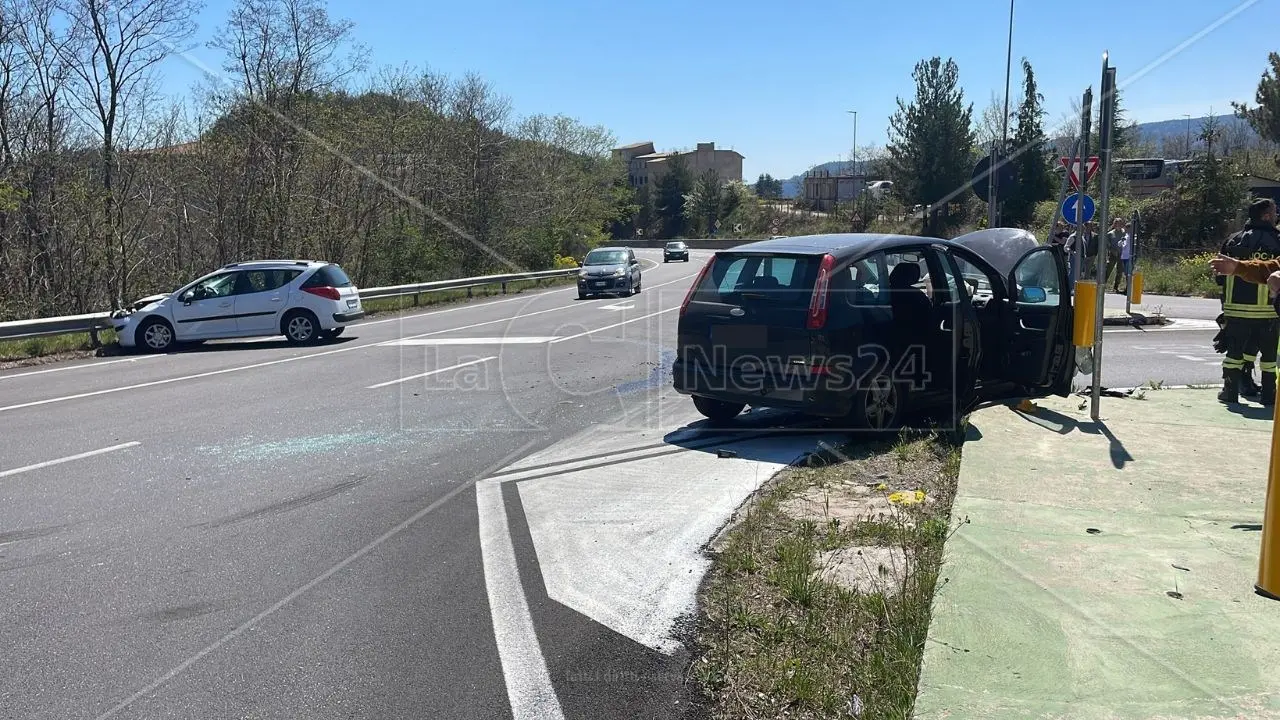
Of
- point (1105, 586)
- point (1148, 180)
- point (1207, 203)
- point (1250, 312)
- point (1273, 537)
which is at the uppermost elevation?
point (1148, 180)

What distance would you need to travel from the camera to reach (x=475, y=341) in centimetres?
1684

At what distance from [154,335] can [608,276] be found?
1560 cm

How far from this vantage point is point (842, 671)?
3.88m

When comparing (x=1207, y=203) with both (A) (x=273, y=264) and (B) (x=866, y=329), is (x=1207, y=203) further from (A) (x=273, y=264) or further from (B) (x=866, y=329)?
(B) (x=866, y=329)

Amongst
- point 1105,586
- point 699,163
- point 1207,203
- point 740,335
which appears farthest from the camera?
point 699,163

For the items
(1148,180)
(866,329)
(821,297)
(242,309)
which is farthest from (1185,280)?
(242,309)

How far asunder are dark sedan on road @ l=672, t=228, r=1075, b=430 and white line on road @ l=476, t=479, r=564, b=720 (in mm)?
2588

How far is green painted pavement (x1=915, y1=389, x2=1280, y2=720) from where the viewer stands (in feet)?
11.8

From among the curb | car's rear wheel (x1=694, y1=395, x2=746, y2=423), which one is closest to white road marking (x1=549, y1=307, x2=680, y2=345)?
car's rear wheel (x1=694, y1=395, x2=746, y2=423)

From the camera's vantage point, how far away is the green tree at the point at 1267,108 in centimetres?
4594

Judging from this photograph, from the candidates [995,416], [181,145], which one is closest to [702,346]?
[995,416]

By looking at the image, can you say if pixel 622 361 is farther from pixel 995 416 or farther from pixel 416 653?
pixel 416 653

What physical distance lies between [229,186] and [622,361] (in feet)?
60.2

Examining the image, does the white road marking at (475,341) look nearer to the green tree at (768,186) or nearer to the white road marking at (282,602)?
the white road marking at (282,602)
